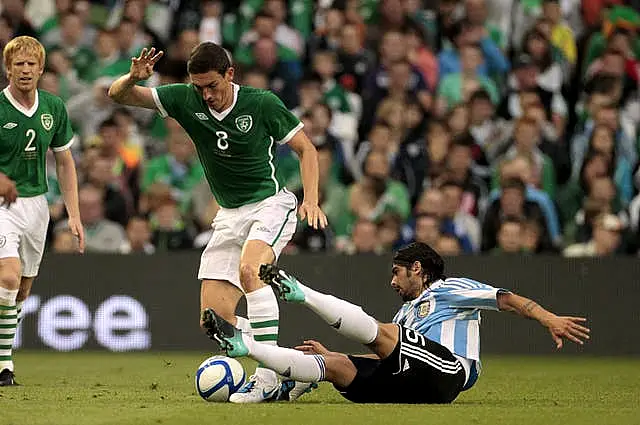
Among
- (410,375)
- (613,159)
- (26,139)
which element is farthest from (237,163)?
(613,159)

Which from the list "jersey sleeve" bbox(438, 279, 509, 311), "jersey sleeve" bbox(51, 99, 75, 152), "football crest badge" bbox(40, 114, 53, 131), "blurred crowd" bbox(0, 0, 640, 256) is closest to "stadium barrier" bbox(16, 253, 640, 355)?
"blurred crowd" bbox(0, 0, 640, 256)

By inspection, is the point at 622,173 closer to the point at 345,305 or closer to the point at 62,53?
the point at 62,53

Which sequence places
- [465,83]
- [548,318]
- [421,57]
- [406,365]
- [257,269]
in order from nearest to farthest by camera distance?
[548,318] → [406,365] → [257,269] → [465,83] → [421,57]

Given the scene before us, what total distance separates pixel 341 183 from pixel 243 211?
20.5 ft

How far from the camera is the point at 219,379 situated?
8.69 m

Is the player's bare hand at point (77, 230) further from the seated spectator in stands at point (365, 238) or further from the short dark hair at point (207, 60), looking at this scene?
the seated spectator in stands at point (365, 238)

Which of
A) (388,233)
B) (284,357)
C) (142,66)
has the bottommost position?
(388,233)

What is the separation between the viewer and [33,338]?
14.5 m

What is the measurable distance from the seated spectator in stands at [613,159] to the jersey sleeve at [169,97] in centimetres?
737

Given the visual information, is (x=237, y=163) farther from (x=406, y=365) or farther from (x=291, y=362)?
(x=406, y=365)

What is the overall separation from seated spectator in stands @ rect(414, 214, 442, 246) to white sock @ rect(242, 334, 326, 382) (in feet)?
21.0

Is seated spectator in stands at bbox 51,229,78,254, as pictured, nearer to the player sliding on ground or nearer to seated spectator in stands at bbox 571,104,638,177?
seated spectator in stands at bbox 571,104,638,177

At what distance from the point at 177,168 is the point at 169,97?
21.1 ft

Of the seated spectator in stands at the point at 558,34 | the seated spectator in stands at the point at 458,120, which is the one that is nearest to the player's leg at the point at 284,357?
the seated spectator in stands at the point at 458,120
